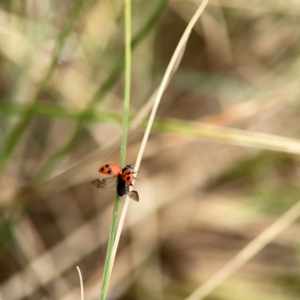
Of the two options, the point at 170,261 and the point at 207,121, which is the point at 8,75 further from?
the point at 170,261

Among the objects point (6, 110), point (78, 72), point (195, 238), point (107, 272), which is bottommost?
point (107, 272)

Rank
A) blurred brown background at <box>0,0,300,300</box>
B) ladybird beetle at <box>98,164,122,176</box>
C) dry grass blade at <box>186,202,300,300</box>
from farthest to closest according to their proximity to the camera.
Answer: blurred brown background at <box>0,0,300,300</box> < dry grass blade at <box>186,202,300,300</box> < ladybird beetle at <box>98,164,122,176</box>

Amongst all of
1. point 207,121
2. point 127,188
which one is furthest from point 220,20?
point 127,188

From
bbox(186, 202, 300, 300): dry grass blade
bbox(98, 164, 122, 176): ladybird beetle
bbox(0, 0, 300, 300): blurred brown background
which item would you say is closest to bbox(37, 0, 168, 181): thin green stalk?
bbox(0, 0, 300, 300): blurred brown background

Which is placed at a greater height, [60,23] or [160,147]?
[60,23]

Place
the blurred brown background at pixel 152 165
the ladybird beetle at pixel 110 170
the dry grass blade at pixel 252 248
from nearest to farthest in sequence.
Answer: the ladybird beetle at pixel 110 170
the dry grass blade at pixel 252 248
the blurred brown background at pixel 152 165

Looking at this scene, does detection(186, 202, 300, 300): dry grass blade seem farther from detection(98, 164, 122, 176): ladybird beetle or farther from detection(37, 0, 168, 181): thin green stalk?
detection(37, 0, 168, 181): thin green stalk

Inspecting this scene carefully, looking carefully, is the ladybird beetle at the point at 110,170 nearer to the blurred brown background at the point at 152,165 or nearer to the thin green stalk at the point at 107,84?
the thin green stalk at the point at 107,84

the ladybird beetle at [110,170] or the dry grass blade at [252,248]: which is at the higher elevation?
the dry grass blade at [252,248]

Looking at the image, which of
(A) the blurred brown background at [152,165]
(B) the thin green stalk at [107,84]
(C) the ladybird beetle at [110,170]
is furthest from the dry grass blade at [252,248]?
(B) the thin green stalk at [107,84]
